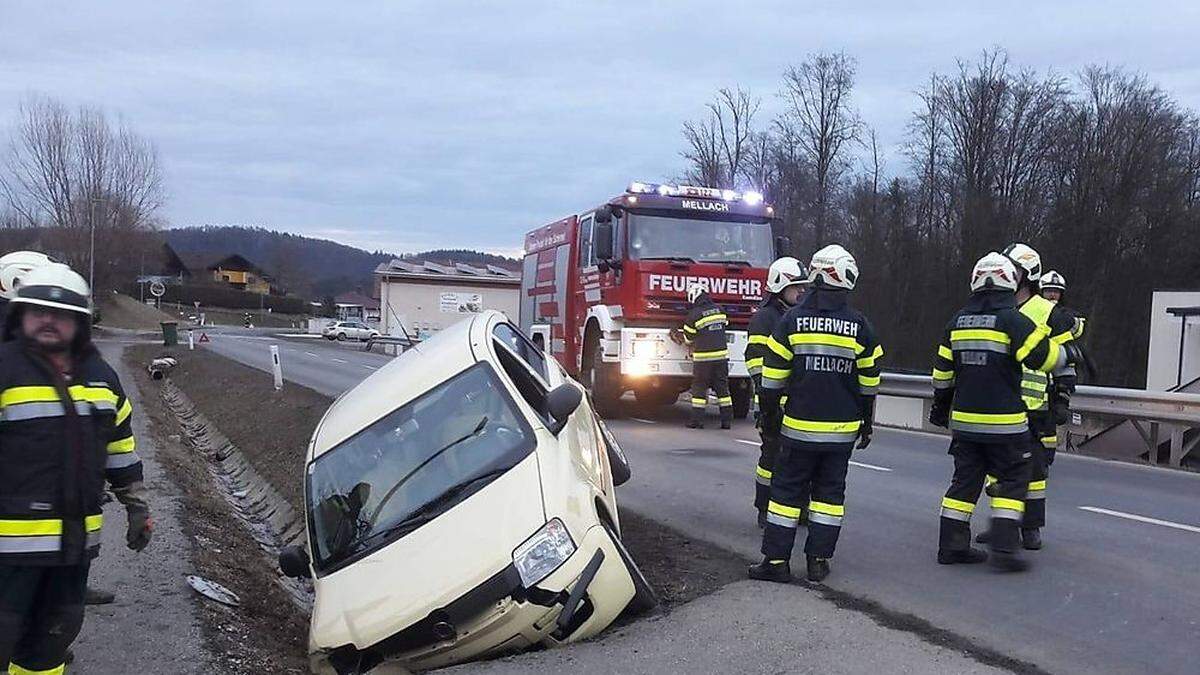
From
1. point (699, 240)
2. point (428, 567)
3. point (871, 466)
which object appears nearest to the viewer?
point (428, 567)

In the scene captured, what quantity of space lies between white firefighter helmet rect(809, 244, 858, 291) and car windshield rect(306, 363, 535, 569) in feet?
6.79

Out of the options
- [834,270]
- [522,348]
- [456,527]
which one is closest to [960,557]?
[834,270]

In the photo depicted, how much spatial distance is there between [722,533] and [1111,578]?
263cm

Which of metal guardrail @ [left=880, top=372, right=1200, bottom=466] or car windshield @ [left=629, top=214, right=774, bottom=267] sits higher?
car windshield @ [left=629, top=214, right=774, bottom=267]

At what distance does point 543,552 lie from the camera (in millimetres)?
4418

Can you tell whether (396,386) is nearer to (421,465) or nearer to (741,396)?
(421,465)

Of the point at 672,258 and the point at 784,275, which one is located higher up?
the point at 672,258

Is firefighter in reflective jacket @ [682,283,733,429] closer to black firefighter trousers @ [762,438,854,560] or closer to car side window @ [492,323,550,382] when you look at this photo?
car side window @ [492,323,550,382]

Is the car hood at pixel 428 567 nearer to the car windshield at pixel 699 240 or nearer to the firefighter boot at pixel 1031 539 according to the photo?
the firefighter boot at pixel 1031 539

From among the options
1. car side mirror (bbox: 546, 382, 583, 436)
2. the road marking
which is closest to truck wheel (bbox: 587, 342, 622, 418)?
the road marking

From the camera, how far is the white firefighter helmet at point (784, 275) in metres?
7.56

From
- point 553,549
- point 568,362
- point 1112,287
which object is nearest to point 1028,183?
point 1112,287

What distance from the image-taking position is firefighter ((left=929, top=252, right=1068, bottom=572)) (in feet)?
19.5

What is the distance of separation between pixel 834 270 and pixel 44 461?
418cm
